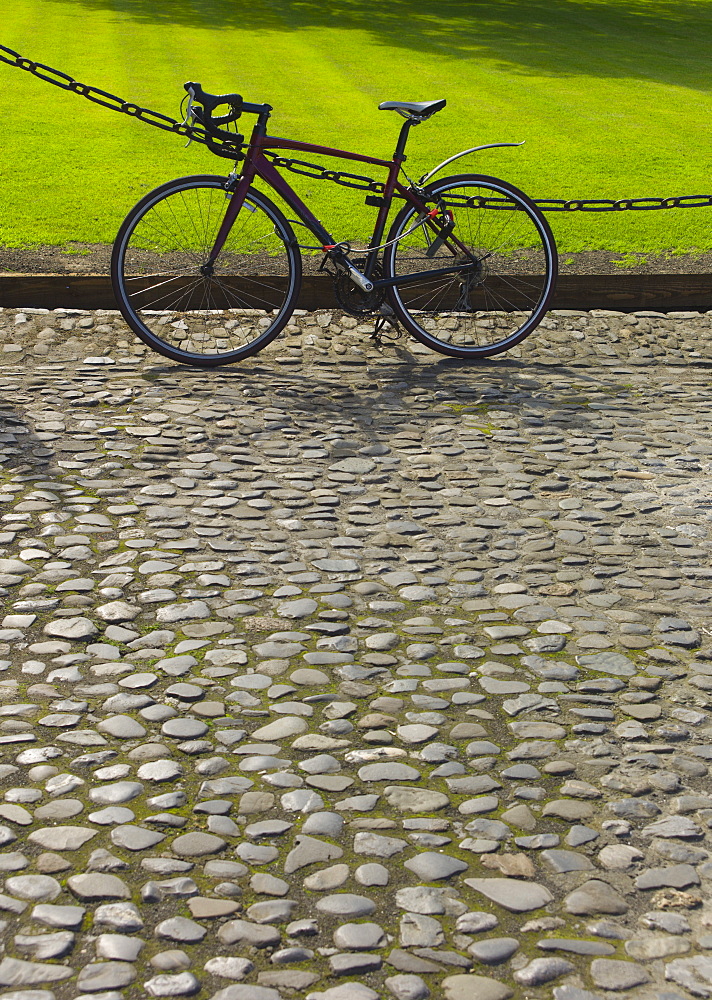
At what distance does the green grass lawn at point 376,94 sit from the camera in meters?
10.1

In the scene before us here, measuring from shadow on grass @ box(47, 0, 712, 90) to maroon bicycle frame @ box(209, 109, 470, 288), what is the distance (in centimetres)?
1108

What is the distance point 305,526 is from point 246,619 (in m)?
0.87

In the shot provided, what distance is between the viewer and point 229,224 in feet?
23.6

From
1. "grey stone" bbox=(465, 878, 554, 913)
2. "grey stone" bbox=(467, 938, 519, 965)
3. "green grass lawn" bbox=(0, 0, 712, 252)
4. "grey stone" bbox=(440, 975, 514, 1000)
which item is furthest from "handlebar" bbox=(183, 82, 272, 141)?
"grey stone" bbox=(440, 975, 514, 1000)

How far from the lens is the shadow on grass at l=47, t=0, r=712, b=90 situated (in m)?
18.6

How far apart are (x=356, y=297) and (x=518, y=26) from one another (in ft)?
57.1

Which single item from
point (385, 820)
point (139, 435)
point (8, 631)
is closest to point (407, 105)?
point (139, 435)

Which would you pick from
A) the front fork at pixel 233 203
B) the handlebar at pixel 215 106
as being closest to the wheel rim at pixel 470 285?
the front fork at pixel 233 203

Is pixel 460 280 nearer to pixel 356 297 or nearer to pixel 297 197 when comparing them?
pixel 356 297

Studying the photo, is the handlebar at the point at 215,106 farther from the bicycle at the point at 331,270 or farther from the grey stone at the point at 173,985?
the grey stone at the point at 173,985

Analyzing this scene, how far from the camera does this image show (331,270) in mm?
7406

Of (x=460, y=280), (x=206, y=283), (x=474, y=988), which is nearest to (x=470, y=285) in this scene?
(x=460, y=280)

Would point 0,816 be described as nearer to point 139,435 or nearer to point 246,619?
point 246,619

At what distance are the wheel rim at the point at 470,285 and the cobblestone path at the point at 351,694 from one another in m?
1.01
